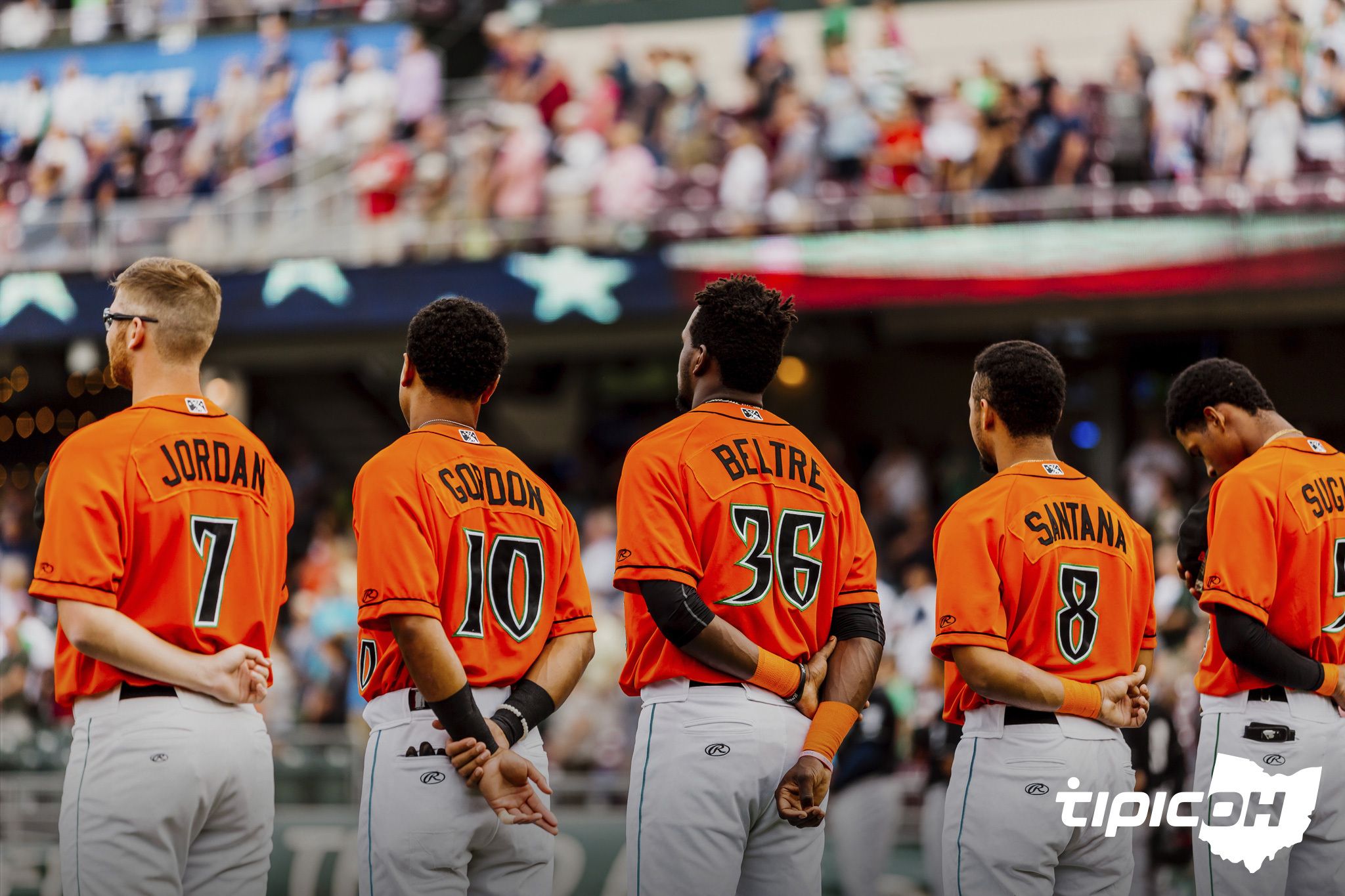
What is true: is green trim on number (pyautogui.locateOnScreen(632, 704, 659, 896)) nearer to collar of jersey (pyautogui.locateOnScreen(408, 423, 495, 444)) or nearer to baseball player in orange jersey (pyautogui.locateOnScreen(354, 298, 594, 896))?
baseball player in orange jersey (pyautogui.locateOnScreen(354, 298, 594, 896))

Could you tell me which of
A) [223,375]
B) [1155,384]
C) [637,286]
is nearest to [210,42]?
[223,375]

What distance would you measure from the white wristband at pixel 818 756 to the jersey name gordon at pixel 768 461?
68 cm

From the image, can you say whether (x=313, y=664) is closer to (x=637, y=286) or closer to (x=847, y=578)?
(x=637, y=286)

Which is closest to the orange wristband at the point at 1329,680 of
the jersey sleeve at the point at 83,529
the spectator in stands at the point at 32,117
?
the jersey sleeve at the point at 83,529

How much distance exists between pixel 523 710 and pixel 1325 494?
247 centimetres

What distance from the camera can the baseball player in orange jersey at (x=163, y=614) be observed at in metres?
3.57

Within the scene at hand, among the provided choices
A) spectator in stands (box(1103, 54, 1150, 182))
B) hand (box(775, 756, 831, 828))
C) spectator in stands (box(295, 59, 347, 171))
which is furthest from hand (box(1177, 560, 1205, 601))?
spectator in stands (box(295, 59, 347, 171))

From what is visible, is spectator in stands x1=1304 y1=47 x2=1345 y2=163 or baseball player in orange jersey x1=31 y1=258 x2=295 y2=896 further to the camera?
spectator in stands x1=1304 y1=47 x2=1345 y2=163

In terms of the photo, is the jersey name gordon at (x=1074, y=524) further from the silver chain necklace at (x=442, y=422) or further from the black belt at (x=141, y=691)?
the black belt at (x=141, y=691)

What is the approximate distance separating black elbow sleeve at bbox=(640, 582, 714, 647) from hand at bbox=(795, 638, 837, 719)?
0.35 m

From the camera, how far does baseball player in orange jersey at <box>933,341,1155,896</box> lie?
13.3 feet

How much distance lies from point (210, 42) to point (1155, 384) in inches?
489

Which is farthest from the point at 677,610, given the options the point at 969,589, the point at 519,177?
the point at 519,177

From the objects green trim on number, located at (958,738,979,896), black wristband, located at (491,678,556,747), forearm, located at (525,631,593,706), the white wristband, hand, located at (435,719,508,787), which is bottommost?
green trim on number, located at (958,738,979,896)
